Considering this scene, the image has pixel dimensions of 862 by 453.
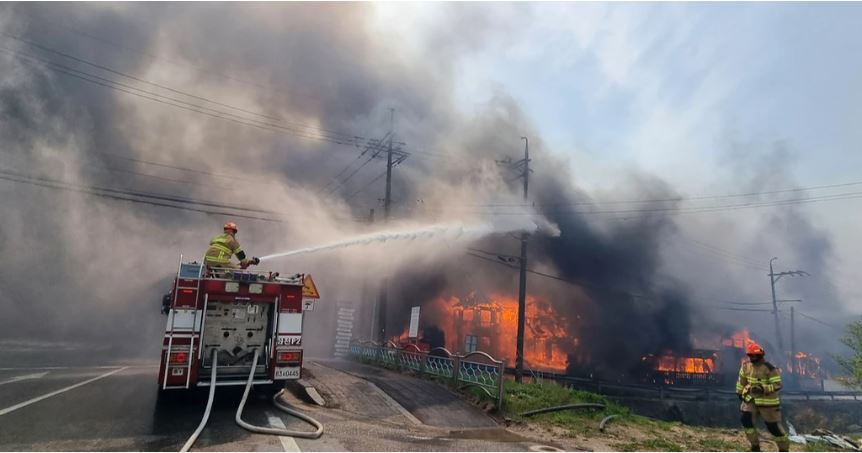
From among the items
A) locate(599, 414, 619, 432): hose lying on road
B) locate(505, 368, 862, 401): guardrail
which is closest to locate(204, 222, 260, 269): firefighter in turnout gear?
locate(599, 414, 619, 432): hose lying on road

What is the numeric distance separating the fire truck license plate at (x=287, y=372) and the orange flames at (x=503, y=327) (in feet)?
79.1

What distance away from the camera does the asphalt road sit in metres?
5.35

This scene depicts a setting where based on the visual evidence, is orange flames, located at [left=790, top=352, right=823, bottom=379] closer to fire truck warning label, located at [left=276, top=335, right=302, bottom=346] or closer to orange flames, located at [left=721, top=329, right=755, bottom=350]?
orange flames, located at [left=721, top=329, right=755, bottom=350]

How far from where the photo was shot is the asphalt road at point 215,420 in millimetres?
5348

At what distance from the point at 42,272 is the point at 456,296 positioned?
24.5m

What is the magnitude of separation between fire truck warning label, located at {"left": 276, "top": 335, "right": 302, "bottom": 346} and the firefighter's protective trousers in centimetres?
759

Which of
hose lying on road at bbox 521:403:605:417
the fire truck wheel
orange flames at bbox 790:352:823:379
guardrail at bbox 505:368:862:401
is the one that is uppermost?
the fire truck wheel

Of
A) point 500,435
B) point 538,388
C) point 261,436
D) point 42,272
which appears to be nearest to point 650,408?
point 538,388

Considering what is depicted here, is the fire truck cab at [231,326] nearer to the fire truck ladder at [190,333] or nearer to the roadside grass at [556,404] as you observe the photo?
the fire truck ladder at [190,333]

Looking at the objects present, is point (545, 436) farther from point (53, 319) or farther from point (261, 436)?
point (53, 319)

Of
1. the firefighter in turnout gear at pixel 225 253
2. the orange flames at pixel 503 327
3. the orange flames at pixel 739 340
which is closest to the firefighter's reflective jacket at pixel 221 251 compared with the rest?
the firefighter in turnout gear at pixel 225 253

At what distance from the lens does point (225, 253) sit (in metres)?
8.52

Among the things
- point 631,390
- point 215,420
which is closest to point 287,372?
point 215,420

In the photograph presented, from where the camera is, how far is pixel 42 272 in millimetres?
21000
